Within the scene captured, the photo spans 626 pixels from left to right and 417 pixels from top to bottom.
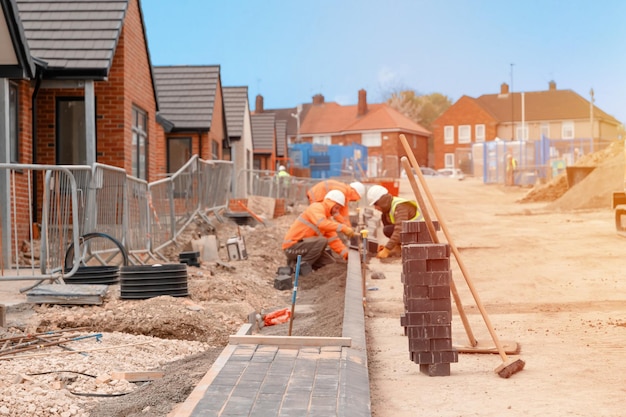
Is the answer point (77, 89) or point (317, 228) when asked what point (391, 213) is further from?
point (77, 89)

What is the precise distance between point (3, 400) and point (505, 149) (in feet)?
155

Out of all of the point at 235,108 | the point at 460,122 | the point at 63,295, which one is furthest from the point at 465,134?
the point at 63,295

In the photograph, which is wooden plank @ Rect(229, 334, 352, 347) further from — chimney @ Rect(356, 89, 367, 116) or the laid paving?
chimney @ Rect(356, 89, 367, 116)

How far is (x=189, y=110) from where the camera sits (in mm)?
29094

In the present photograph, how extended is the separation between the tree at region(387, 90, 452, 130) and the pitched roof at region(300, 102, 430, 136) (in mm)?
18033

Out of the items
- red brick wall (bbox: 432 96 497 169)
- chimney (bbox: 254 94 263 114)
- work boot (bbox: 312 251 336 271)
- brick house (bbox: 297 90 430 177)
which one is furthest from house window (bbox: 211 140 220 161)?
red brick wall (bbox: 432 96 497 169)

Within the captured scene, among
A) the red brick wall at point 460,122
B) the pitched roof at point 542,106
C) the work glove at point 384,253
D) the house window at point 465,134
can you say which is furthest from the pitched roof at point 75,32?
the house window at point 465,134

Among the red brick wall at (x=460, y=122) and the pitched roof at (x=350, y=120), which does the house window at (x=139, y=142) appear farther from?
the red brick wall at (x=460, y=122)

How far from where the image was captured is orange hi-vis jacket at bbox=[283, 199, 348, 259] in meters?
14.2

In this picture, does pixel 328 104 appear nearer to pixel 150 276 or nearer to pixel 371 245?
pixel 371 245

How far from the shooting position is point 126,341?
8.08m

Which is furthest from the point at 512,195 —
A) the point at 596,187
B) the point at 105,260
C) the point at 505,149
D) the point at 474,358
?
the point at 474,358

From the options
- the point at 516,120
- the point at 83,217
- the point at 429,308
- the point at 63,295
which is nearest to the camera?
the point at 429,308

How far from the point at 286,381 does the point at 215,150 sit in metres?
26.5
